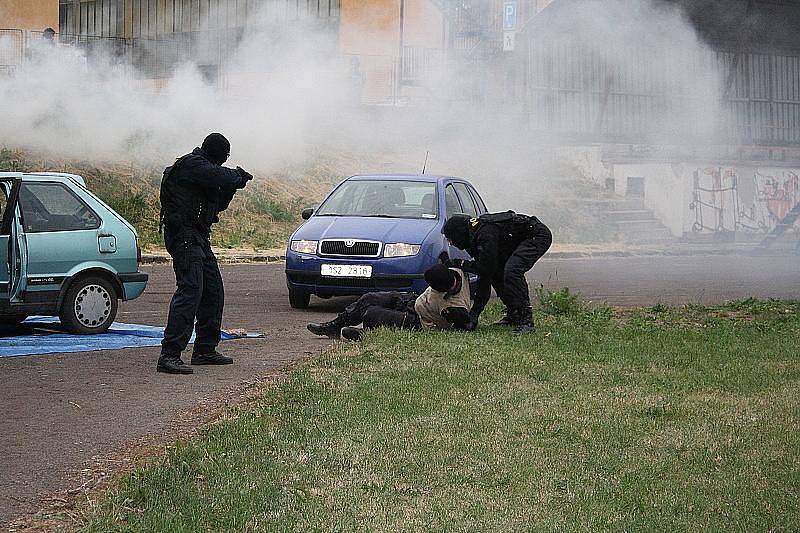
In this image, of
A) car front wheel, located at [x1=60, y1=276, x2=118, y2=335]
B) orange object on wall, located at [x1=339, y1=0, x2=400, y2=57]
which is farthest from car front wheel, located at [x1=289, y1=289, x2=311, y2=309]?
orange object on wall, located at [x1=339, y1=0, x2=400, y2=57]

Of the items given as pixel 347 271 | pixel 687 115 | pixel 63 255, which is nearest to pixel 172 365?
pixel 63 255

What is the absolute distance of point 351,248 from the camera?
12680 millimetres

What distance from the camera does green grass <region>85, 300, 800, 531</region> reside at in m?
4.72

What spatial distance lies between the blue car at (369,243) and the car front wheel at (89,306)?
104 inches

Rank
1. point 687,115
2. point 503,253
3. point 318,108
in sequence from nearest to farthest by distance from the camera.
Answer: point 503,253
point 318,108
point 687,115

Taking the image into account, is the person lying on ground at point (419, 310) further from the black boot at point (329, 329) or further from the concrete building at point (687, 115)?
the concrete building at point (687, 115)

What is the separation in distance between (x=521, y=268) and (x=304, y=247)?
3162 millimetres

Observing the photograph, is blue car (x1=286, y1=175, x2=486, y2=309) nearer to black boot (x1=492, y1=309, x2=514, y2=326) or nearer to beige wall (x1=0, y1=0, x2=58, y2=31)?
black boot (x1=492, y1=309, x2=514, y2=326)

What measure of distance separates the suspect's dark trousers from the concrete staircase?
21921 mm

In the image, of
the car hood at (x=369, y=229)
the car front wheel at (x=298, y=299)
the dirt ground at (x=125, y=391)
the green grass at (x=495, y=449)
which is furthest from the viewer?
the car front wheel at (x=298, y=299)

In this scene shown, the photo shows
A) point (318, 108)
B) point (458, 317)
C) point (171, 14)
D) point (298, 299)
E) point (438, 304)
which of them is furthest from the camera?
point (318, 108)

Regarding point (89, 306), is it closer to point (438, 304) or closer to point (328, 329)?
point (328, 329)

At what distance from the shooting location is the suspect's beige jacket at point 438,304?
33.5 ft

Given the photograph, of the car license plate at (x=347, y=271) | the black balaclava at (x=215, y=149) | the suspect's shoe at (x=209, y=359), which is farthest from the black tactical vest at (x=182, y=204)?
the car license plate at (x=347, y=271)
